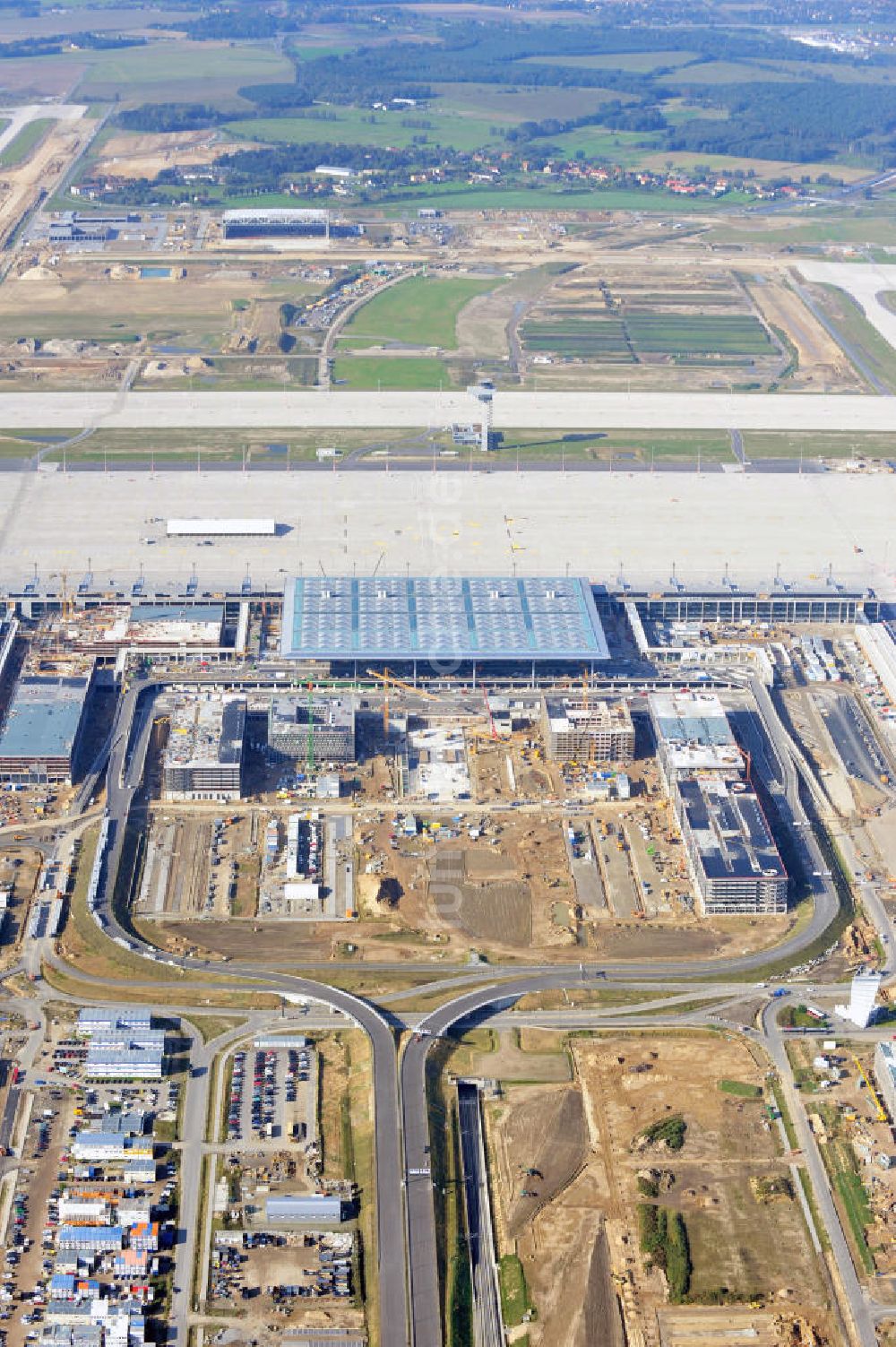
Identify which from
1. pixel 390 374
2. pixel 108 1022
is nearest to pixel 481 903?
pixel 108 1022

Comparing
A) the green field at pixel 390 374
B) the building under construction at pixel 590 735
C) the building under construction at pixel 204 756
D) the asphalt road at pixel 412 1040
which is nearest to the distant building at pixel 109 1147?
the asphalt road at pixel 412 1040

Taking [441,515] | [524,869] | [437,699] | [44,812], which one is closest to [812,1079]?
[524,869]

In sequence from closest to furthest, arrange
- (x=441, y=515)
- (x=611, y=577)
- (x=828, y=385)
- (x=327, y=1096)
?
(x=327, y=1096) → (x=611, y=577) → (x=441, y=515) → (x=828, y=385)

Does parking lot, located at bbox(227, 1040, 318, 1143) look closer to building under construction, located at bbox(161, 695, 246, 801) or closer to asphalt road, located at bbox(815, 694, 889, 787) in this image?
building under construction, located at bbox(161, 695, 246, 801)

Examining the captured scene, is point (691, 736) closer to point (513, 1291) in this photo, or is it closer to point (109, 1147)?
point (513, 1291)

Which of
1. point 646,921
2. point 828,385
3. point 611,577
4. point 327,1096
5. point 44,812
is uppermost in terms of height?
point 828,385

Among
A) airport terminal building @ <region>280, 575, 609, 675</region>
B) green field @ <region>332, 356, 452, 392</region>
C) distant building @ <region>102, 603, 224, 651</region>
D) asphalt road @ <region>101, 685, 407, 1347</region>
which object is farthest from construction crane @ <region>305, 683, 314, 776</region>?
green field @ <region>332, 356, 452, 392</region>

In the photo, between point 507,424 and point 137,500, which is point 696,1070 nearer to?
point 137,500

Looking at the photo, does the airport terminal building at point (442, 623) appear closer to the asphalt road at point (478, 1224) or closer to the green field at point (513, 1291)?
the asphalt road at point (478, 1224)

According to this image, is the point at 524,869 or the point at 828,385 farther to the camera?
the point at 828,385
